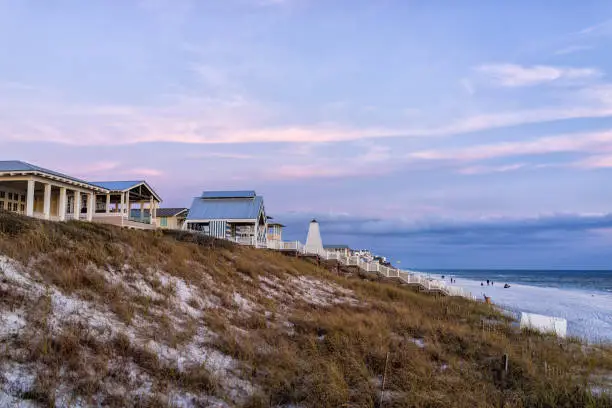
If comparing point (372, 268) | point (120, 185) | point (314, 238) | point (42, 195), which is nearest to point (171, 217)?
point (120, 185)

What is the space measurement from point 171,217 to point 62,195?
18987mm

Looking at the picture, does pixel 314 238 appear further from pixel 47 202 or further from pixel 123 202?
pixel 47 202

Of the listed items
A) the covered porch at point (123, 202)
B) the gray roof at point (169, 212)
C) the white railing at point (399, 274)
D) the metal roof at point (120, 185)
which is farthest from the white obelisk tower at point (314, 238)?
the gray roof at point (169, 212)

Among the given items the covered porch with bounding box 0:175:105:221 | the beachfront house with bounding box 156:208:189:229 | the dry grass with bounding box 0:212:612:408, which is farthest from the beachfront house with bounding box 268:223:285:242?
the dry grass with bounding box 0:212:612:408

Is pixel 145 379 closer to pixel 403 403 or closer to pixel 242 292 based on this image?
pixel 403 403

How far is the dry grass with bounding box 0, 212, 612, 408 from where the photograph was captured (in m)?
7.00

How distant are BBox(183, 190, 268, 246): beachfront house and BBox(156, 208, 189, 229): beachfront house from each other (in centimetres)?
588

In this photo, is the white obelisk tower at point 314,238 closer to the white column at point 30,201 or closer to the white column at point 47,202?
the white column at point 47,202

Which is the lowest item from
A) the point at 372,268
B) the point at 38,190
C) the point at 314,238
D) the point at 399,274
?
the point at 399,274

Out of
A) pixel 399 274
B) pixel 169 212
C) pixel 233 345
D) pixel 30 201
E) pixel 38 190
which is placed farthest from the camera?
pixel 169 212

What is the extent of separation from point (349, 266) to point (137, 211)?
22.5 m

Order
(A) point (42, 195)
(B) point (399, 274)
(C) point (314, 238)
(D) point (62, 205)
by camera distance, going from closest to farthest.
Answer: (D) point (62, 205) → (A) point (42, 195) → (B) point (399, 274) → (C) point (314, 238)

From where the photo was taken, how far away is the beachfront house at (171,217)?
4403 cm

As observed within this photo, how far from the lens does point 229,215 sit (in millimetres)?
37469
